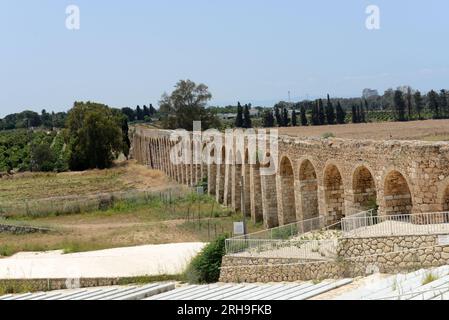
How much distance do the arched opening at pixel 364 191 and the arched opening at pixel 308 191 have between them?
3.82 m

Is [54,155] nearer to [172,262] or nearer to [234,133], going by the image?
[234,133]

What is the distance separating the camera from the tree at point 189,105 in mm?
64688

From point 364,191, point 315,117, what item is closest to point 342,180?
point 364,191

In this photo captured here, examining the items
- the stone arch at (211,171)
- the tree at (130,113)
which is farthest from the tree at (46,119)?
the stone arch at (211,171)

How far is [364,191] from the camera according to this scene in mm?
17766

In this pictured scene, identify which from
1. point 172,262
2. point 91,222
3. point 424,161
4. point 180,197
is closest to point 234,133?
point 180,197

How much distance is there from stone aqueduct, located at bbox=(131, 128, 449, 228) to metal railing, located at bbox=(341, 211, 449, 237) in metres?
0.54

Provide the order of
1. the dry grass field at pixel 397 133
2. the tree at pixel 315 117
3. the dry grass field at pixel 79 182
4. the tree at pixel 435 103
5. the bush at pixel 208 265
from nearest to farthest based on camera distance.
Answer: the bush at pixel 208 265 < the dry grass field at pixel 397 133 < the dry grass field at pixel 79 182 < the tree at pixel 435 103 < the tree at pixel 315 117

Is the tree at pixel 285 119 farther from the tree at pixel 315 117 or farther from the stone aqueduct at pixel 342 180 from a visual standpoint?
the stone aqueduct at pixel 342 180

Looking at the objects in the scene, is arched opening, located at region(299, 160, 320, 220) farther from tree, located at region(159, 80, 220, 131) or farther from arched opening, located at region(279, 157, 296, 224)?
tree, located at region(159, 80, 220, 131)

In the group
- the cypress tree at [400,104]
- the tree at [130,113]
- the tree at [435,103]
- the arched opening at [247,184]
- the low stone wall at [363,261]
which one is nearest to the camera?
the low stone wall at [363,261]

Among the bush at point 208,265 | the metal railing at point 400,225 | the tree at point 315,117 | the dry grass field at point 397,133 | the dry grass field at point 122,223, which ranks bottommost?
the dry grass field at point 122,223
